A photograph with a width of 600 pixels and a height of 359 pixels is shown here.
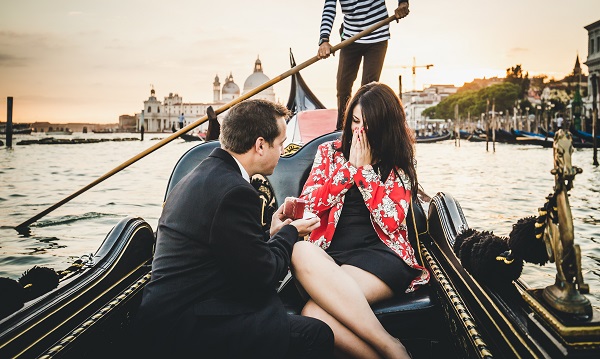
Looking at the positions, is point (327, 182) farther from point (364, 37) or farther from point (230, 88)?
point (230, 88)

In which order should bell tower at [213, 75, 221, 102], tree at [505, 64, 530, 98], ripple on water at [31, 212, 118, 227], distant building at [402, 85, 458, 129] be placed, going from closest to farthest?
ripple on water at [31, 212, 118, 227], tree at [505, 64, 530, 98], bell tower at [213, 75, 221, 102], distant building at [402, 85, 458, 129]

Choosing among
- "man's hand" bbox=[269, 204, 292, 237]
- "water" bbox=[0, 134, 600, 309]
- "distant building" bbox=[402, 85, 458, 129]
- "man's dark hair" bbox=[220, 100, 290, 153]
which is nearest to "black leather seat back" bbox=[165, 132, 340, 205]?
"man's hand" bbox=[269, 204, 292, 237]

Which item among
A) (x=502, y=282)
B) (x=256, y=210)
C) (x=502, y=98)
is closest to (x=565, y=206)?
(x=502, y=282)

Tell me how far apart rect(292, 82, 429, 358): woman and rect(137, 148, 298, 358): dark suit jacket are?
0.28 m

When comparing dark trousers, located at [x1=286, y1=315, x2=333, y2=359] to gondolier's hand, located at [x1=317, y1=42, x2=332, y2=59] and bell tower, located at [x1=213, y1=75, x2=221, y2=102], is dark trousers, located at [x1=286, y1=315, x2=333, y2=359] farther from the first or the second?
bell tower, located at [x1=213, y1=75, x2=221, y2=102]

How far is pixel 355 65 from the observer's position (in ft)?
10.1

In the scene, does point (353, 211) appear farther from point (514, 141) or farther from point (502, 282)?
point (514, 141)

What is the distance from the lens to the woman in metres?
1.37

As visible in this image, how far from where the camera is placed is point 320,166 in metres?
1.85

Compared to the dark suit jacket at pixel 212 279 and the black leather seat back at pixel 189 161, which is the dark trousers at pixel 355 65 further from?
the dark suit jacket at pixel 212 279

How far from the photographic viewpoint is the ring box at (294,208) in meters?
1.44

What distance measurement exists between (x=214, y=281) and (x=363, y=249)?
653 millimetres

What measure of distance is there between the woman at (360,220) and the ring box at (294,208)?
8 centimetres

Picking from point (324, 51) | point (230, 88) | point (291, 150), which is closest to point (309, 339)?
point (291, 150)
